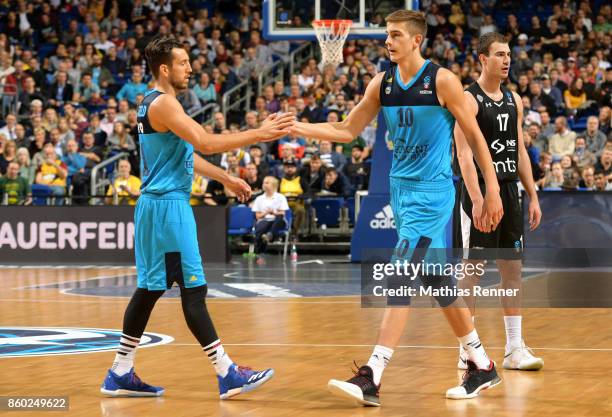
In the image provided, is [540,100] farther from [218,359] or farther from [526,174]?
[218,359]

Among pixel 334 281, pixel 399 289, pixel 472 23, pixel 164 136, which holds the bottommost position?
pixel 334 281

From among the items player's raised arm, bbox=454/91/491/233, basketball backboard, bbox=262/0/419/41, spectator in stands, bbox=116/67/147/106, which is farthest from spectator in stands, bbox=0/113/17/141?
player's raised arm, bbox=454/91/491/233

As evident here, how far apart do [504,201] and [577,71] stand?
52.9 ft

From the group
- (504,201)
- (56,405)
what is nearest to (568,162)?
(504,201)

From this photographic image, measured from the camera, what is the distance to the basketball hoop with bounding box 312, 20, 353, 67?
1841 cm

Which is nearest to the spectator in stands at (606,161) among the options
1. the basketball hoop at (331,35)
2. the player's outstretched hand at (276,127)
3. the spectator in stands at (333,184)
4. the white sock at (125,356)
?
the spectator in stands at (333,184)

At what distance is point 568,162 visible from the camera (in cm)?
2027

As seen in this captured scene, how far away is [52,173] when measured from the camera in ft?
74.3

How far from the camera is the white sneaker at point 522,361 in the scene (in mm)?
8367

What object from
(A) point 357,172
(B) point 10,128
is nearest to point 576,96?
(A) point 357,172

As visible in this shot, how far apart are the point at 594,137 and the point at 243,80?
840cm

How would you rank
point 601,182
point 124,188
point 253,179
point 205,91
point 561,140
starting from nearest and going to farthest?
1. point 601,182
2. point 124,188
3. point 561,140
4. point 253,179
5. point 205,91

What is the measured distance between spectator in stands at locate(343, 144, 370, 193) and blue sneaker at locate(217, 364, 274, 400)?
14680 millimetres

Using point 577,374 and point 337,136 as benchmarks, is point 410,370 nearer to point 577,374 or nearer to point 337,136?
point 577,374
